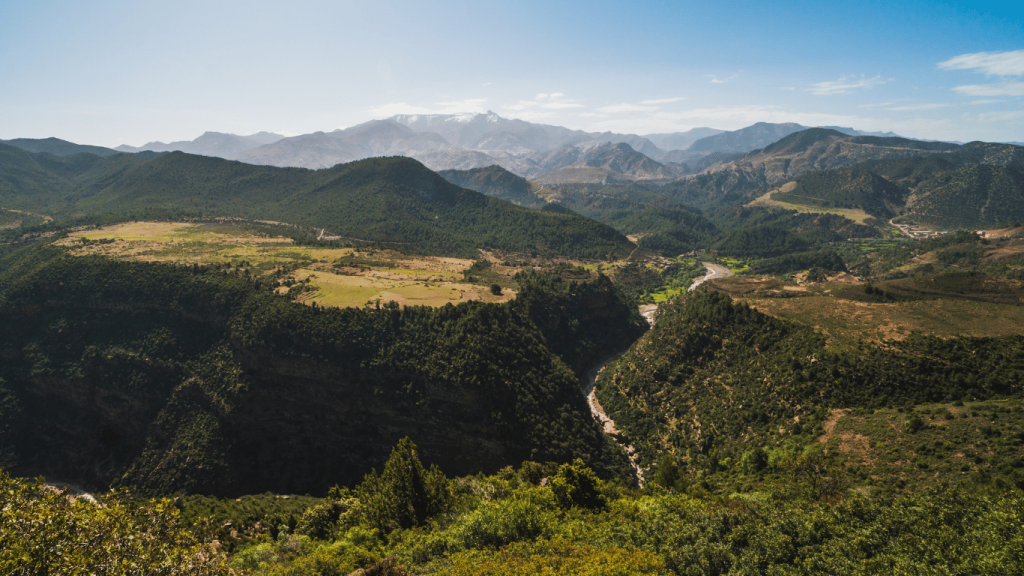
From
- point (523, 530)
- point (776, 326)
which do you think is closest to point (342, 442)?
point (523, 530)

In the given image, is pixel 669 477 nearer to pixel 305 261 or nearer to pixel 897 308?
pixel 897 308

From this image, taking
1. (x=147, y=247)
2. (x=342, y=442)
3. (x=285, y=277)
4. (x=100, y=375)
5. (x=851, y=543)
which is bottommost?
(x=342, y=442)

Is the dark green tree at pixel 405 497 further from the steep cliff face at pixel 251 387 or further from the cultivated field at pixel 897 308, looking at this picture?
the cultivated field at pixel 897 308

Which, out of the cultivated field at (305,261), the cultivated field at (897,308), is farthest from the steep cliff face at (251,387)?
the cultivated field at (897,308)

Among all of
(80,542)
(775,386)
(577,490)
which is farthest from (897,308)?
(80,542)

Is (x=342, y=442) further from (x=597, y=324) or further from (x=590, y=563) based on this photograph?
(x=597, y=324)

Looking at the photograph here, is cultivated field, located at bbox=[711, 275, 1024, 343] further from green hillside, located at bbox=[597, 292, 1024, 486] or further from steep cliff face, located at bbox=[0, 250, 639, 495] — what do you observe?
steep cliff face, located at bbox=[0, 250, 639, 495]

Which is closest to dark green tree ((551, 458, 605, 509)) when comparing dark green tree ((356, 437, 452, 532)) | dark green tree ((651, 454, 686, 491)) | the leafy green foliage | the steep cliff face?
dark green tree ((651, 454, 686, 491))
